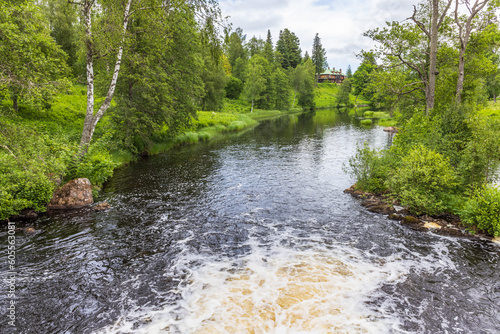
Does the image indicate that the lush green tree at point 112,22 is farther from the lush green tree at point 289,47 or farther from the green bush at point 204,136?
the lush green tree at point 289,47

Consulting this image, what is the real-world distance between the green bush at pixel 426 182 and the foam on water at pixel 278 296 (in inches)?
193

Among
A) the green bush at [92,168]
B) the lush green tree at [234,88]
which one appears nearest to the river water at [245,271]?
the green bush at [92,168]

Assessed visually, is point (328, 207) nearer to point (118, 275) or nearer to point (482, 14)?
point (118, 275)

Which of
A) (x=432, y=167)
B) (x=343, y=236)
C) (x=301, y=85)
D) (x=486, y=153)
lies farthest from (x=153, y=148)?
(x=301, y=85)

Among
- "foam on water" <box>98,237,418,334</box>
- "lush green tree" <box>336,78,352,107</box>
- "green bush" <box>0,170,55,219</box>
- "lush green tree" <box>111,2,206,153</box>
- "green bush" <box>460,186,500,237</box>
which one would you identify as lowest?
"foam on water" <box>98,237,418,334</box>

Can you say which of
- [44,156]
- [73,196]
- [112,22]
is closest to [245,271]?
[73,196]

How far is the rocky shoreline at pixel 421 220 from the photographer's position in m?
11.1

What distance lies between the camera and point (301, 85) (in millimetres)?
101000

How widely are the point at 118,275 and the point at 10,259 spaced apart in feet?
13.3

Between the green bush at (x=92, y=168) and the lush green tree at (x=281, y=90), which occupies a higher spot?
the lush green tree at (x=281, y=90)

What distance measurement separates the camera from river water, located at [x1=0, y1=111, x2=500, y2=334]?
6.86m

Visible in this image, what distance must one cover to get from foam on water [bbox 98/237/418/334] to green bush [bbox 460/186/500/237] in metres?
4.76

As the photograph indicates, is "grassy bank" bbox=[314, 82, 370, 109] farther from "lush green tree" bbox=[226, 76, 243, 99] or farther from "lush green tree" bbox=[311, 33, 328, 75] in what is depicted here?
"lush green tree" bbox=[226, 76, 243, 99]

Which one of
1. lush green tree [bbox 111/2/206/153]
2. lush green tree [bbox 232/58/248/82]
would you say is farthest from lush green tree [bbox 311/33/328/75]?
lush green tree [bbox 111/2/206/153]
